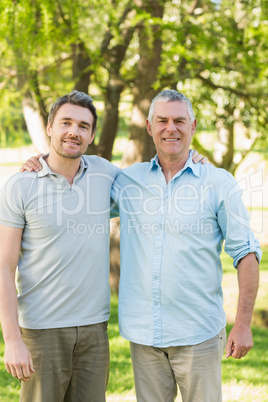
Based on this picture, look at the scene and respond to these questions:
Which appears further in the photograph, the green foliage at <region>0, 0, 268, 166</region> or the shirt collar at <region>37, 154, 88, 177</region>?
the green foliage at <region>0, 0, 268, 166</region>

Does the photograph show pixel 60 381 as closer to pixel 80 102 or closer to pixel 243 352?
pixel 243 352

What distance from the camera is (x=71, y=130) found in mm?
2691

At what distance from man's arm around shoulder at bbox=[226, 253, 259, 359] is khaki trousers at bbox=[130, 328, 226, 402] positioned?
0.41 feet

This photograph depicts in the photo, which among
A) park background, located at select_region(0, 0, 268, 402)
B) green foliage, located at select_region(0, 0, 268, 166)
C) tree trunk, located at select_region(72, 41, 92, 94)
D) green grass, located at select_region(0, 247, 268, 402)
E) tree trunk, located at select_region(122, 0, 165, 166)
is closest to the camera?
green grass, located at select_region(0, 247, 268, 402)

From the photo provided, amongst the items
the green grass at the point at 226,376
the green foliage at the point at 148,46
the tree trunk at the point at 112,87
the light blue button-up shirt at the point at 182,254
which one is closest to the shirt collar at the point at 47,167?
the light blue button-up shirt at the point at 182,254

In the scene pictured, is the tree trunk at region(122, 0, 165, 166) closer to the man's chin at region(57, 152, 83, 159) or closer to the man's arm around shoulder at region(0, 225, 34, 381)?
the man's chin at region(57, 152, 83, 159)

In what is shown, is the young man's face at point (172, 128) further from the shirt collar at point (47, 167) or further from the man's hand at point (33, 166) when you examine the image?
the man's hand at point (33, 166)

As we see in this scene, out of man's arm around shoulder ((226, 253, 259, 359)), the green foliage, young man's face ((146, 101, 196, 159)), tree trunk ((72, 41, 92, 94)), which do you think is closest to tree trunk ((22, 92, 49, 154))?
the green foliage

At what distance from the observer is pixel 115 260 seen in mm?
6676

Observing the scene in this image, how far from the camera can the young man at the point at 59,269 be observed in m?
2.60

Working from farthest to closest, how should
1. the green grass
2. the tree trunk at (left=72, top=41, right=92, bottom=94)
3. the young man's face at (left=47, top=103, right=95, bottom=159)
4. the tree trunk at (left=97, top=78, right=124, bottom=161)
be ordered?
the tree trunk at (left=97, top=78, right=124, bottom=161) → the tree trunk at (left=72, top=41, right=92, bottom=94) → the green grass → the young man's face at (left=47, top=103, right=95, bottom=159)

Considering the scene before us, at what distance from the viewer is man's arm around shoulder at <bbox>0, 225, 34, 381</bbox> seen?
2.48 meters

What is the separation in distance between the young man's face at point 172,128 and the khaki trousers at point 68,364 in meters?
0.94

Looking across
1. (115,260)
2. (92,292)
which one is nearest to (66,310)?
(92,292)
